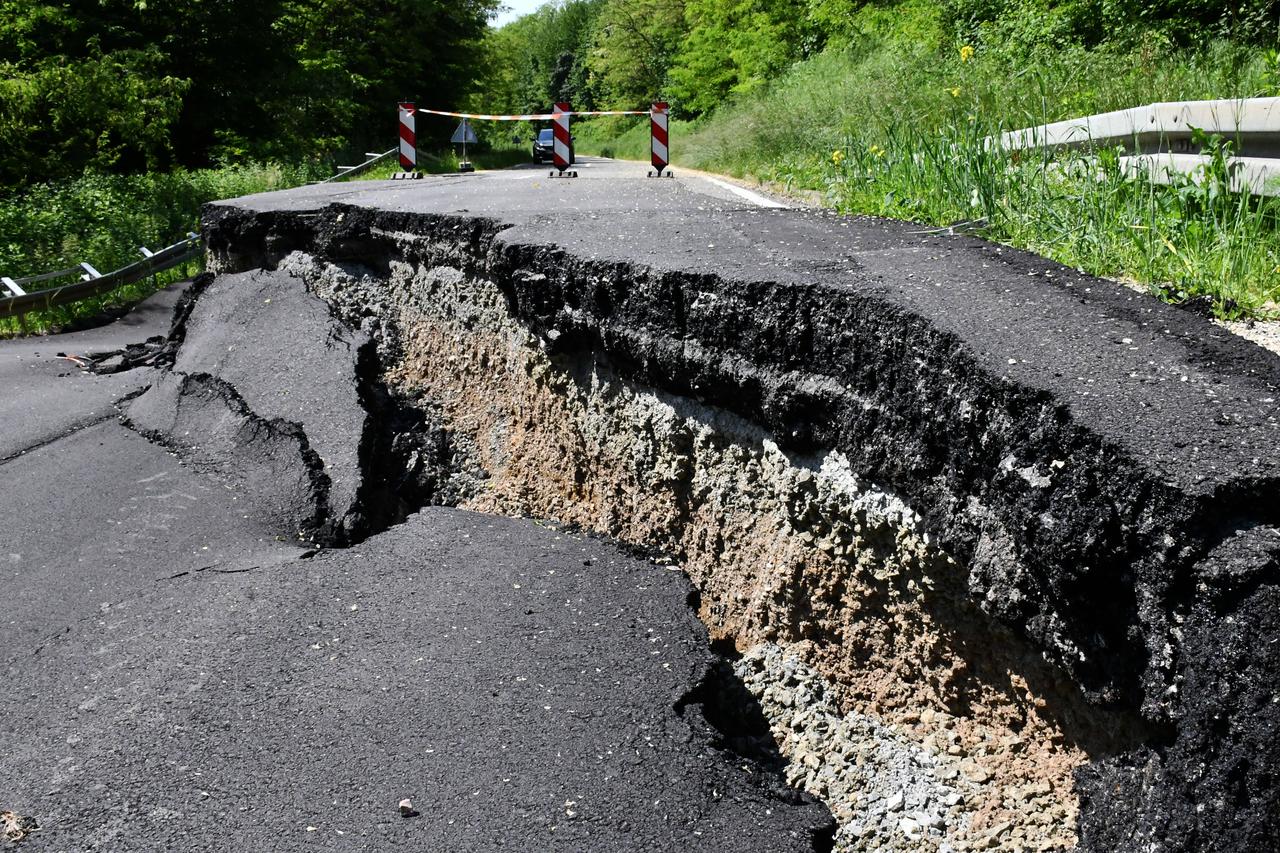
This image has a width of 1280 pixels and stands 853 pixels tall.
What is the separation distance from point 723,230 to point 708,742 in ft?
9.92

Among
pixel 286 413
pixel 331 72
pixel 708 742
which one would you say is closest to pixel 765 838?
pixel 708 742

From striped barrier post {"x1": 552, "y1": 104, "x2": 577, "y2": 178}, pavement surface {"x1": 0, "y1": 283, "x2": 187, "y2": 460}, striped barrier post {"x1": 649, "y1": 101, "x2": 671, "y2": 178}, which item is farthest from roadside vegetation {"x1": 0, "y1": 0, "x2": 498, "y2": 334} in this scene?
striped barrier post {"x1": 649, "y1": 101, "x2": 671, "y2": 178}

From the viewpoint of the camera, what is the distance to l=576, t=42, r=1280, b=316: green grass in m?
3.97

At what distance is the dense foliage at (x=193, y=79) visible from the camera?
17.0 metres

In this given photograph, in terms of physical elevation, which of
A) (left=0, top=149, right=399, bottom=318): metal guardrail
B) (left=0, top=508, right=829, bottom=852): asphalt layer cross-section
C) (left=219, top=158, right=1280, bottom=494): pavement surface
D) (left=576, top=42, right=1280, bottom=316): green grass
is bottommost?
(left=0, top=508, right=829, bottom=852): asphalt layer cross-section

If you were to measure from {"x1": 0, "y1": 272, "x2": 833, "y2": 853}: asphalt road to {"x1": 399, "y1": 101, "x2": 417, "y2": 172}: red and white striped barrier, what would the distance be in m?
9.49

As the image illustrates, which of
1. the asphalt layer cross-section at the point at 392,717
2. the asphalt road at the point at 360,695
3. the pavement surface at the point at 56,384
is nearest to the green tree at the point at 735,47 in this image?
the pavement surface at the point at 56,384

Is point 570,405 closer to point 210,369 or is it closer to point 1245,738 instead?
point 210,369

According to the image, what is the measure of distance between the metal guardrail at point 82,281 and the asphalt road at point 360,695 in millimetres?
5889

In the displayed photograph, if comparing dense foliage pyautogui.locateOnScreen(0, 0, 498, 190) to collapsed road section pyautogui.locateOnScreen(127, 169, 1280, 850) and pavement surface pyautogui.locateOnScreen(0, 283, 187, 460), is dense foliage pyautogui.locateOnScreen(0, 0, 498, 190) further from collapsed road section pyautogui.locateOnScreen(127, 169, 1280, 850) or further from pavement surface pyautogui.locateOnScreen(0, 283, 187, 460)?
collapsed road section pyautogui.locateOnScreen(127, 169, 1280, 850)

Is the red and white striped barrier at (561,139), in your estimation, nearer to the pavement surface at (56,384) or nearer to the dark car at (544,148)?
the pavement surface at (56,384)

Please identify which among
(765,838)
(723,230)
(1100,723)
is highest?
(723,230)

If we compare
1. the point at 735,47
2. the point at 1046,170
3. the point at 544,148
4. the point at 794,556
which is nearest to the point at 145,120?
the point at 735,47

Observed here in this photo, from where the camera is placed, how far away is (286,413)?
6.12 metres
